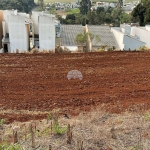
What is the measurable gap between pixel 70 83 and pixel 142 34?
14.4m

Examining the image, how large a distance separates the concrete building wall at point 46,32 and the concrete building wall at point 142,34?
25.2 ft

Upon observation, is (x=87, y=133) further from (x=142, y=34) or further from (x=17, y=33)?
(x=142, y=34)

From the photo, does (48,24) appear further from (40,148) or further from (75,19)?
(75,19)

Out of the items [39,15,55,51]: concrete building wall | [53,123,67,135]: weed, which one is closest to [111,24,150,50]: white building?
[39,15,55,51]: concrete building wall

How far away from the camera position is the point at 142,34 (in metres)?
20.9

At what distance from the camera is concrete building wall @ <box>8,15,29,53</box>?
17.2 meters

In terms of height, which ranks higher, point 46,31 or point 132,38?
point 46,31

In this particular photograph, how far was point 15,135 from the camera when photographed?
4469mm

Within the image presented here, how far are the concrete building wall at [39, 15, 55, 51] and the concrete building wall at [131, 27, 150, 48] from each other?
25.2 feet

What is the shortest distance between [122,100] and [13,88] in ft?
11.2

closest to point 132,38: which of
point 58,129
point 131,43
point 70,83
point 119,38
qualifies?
point 131,43

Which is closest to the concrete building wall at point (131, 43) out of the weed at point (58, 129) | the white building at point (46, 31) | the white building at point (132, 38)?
the white building at point (132, 38)

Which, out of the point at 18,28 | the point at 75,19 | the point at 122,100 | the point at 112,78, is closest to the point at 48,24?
the point at 18,28

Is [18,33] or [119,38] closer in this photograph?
[18,33]
